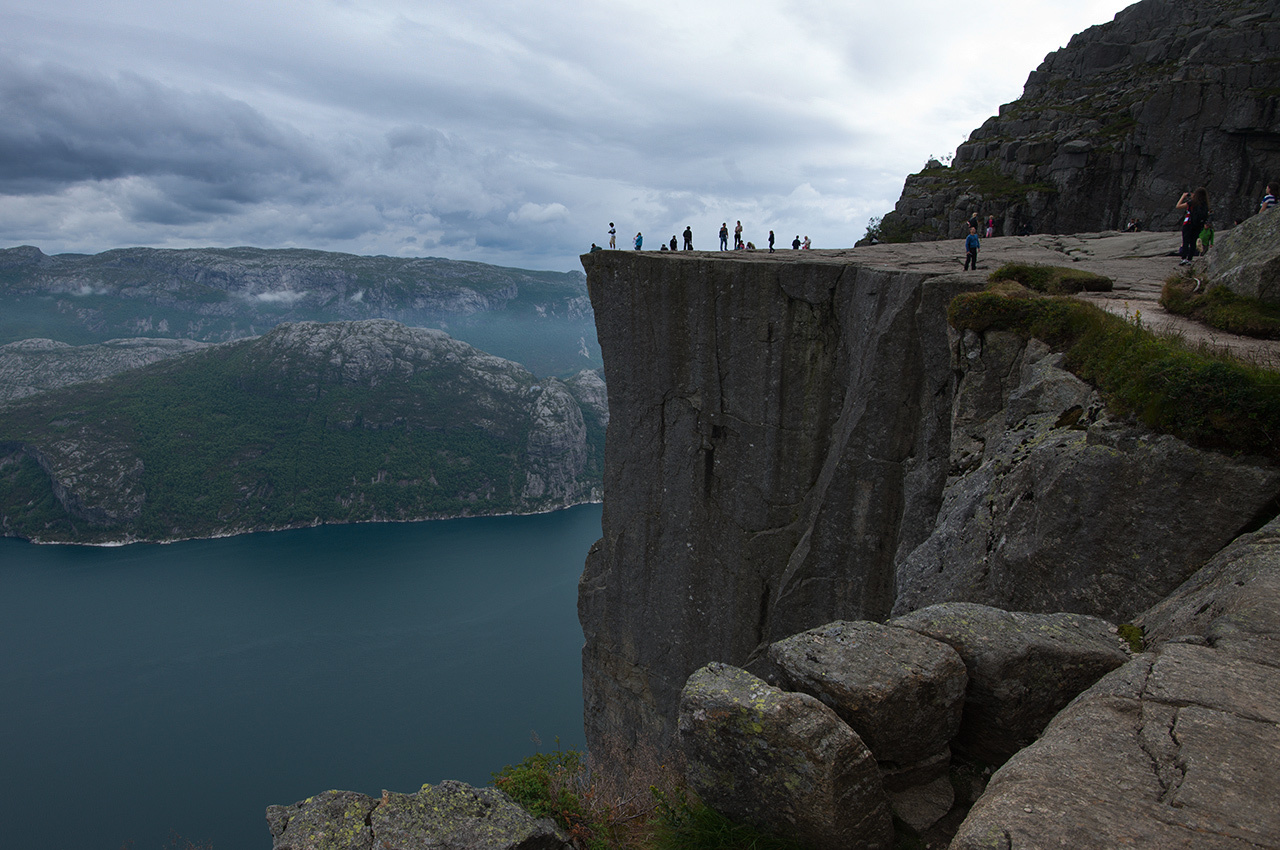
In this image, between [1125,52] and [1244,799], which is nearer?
[1244,799]

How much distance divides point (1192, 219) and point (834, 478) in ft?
42.5

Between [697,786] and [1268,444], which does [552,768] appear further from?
[1268,444]

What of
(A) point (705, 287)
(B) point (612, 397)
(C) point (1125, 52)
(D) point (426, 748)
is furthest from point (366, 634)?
Answer: (C) point (1125, 52)

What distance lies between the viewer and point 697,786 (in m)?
7.41

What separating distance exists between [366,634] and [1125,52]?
111m

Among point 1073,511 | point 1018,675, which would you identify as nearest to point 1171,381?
point 1073,511

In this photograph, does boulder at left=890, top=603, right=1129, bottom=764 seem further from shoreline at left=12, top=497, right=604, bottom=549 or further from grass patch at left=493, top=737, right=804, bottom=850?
shoreline at left=12, top=497, right=604, bottom=549

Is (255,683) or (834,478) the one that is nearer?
(834,478)

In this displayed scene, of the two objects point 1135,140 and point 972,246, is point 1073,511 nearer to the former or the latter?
point 972,246

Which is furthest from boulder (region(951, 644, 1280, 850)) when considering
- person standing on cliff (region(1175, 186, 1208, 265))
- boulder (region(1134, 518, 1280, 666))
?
person standing on cliff (region(1175, 186, 1208, 265))

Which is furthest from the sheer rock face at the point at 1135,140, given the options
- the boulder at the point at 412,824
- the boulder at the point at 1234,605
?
the boulder at the point at 412,824

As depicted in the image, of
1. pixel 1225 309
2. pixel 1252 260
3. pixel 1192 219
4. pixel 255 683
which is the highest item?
pixel 1192 219

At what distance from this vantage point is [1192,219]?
19453mm

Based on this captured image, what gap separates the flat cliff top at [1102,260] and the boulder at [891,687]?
26.3 ft
